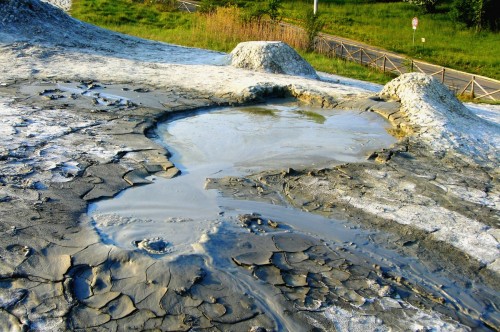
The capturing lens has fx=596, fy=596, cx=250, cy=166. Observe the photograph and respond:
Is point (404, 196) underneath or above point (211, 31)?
underneath

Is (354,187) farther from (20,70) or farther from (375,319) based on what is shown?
(20,70)

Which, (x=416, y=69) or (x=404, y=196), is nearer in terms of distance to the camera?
(x=404, y=196)

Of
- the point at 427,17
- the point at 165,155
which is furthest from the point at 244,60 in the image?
the point at 427,17

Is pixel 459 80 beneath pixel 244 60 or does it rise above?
beneath

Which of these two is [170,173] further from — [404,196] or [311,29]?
[311,29]

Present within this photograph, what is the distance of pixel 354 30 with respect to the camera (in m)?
30.5

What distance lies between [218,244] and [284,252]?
0.49 metres

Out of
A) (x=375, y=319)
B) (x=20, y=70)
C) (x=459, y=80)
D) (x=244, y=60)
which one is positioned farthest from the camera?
(x=459, y=80)

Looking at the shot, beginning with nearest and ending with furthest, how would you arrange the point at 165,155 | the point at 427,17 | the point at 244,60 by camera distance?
the point at 165,155
the point at 244,60
the point at 427,17

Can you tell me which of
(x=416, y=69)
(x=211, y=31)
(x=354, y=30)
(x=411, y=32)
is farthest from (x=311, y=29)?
(x=411, y=32)

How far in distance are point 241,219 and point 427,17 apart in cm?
3108

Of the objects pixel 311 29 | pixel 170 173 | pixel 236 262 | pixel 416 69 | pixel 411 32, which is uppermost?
pixel 311 29

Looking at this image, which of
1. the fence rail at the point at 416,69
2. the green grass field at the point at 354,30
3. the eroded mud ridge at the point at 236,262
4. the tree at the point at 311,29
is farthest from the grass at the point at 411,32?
the eroded mud ridge at the point at 236,262

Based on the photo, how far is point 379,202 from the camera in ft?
17.3
